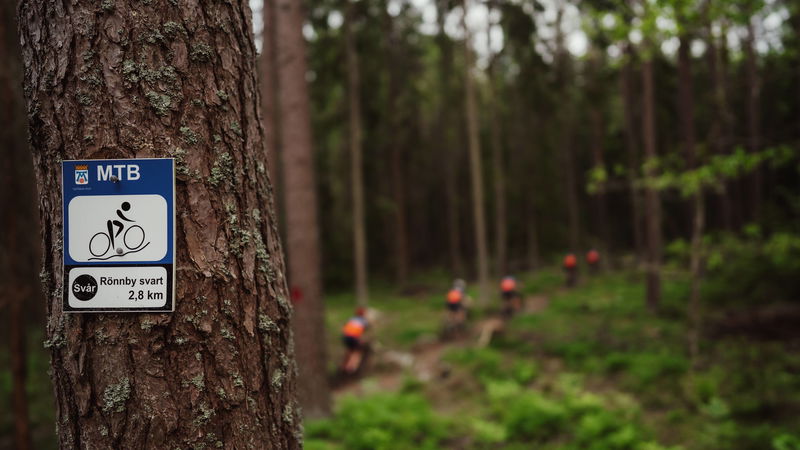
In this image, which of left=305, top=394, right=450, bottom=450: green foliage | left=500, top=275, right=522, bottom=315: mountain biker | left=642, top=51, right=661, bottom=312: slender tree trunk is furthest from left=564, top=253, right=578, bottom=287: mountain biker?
left=305, top=394, right=450, bottom=450: green foliage

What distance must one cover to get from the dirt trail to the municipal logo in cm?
1031

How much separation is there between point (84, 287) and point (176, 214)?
321 mm

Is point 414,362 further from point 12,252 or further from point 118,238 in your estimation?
point 118,238

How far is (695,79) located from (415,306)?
22745mm

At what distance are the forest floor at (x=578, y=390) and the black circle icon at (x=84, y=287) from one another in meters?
6.03

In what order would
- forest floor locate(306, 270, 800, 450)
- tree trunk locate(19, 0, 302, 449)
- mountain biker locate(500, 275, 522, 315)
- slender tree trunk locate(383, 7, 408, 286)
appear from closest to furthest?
tree trunk locate(19, 0, 302, 449)
forest floor locate(306, 270, 800, 450)
mountain biker locate(500, 275, 522, 315)
slender tree trunk locate(383, 7, 408, 286)

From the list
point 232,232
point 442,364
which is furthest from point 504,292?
point 232,232

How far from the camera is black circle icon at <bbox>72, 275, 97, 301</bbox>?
148cm

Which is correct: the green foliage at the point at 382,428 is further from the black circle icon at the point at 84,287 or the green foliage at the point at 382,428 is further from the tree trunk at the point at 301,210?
the black circle icon at the point at 84,287

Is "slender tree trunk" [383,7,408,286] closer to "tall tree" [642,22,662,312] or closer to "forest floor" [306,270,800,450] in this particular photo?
"tall tree" [642,22,662,312]

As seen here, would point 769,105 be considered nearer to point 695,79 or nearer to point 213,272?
point 695,79

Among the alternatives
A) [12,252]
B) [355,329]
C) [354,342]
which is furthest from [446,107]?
[12,252]

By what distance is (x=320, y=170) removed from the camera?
89.1ft

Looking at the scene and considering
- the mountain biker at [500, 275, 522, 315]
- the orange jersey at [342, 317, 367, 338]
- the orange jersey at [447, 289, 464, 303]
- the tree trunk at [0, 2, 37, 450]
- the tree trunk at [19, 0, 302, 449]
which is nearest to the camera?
the tree trunk at [19, 0, 302, 449]
